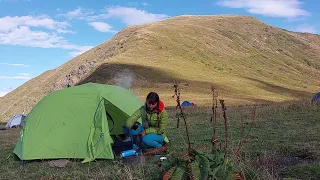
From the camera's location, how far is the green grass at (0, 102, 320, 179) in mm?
6352

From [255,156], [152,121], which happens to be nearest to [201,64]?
[152,121]

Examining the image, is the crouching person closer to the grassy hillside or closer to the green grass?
the green grass

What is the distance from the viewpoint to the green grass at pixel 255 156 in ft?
20.8

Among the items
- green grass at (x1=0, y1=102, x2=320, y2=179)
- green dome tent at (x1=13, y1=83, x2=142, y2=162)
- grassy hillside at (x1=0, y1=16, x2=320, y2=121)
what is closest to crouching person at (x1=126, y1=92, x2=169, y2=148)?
green grass at (x1=0, y1=102, x2=320, y2=179)

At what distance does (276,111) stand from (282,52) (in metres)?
99.7

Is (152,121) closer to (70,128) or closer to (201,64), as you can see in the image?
(70,128)

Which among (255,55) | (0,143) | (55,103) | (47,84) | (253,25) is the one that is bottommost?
(0,143)

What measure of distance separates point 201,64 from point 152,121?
215 feet

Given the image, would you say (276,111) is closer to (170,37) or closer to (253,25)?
(170,37)

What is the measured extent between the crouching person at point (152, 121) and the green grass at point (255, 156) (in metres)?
0.51

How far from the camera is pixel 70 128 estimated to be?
10430 millimetres

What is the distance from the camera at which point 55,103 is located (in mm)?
10938

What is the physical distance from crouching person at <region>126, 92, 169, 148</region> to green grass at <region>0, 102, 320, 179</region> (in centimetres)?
51

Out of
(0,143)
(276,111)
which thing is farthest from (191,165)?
(276,111)
